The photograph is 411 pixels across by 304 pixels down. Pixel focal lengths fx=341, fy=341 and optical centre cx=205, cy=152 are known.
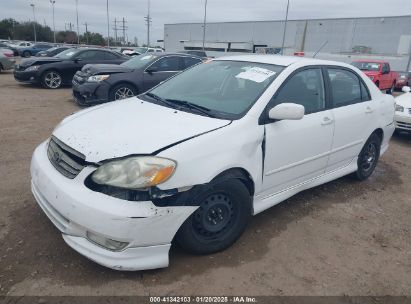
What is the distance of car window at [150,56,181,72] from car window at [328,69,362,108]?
5.44 meters

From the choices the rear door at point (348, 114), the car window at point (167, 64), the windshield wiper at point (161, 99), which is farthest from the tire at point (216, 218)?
the car window at point (167, 64)

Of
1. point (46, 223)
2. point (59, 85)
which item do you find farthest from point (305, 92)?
point (59, 85)

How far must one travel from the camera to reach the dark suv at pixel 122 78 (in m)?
8.00

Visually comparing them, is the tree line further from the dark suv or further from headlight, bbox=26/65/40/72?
the dark suv

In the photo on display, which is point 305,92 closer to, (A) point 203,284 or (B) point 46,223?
(A) point 203,284

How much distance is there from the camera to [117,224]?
223 centimetres

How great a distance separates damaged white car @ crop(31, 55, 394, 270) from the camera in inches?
91.6

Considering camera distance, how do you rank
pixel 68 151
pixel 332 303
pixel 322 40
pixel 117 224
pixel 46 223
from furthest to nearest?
pixel 322 40
pixel 46 223
pixel 68 151
pixel 332 303
pixel 117 224

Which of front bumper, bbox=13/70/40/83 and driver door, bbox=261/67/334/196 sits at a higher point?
driver door, bbox=261/67/334/196

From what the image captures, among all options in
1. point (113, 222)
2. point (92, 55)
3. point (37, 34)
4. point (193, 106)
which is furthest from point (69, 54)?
point (37, 34)

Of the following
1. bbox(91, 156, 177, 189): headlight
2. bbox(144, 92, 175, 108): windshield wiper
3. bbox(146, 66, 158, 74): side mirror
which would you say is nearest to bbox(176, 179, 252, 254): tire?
bbox(91, 156, 177, 189): headlight

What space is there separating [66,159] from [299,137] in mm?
2075

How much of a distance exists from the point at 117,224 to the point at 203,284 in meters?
0.78

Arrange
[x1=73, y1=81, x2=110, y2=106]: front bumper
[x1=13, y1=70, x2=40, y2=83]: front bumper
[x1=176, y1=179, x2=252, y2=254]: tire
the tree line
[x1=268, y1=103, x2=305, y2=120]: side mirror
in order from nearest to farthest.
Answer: [x1=176, y1=179, x2=252, y2=254]: tire → [x1=268, y1=103, x2=305, y2=120]: side mirror → [x1=73, y1=81, x2=110, y2=106]: front bumper → [x1=13, y1=70, x2=40, y2=83]: front bumper → the tree line
